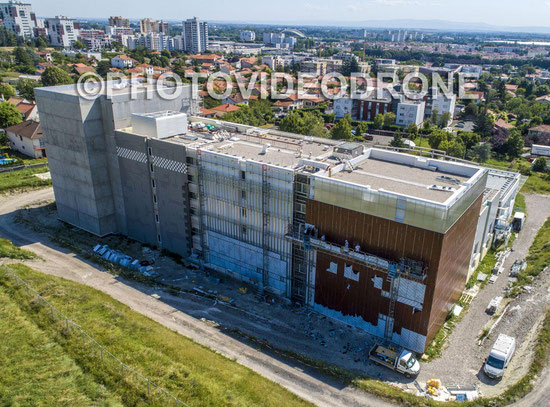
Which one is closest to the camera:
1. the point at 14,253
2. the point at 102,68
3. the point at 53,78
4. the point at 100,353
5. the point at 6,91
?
the point at 100,353

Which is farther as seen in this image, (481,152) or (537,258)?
(481,152)

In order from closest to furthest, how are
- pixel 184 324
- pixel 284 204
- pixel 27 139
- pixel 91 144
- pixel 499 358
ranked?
pixel 499 358 < pixel 184 324 < pixel 284 204 < pixel 91 144 < pixel 27 139

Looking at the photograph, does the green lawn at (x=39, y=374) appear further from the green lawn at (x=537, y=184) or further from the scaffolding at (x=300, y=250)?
the green lawn at (x=537, y=184)

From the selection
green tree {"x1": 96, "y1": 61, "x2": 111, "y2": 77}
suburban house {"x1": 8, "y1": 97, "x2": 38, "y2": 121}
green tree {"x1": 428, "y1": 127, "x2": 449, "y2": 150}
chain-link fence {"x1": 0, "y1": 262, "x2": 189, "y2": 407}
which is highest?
green tree {"x1": 96, "y1": 61, "x2": 111, "y2": 77}

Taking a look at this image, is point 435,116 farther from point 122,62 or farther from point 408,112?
point 122,62

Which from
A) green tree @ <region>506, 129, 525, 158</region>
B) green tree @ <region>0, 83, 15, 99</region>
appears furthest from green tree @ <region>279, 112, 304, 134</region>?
green tree @ <region>0, 83, 15, 99</region>

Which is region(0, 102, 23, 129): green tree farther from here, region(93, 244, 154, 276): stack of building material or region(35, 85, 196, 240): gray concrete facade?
region(93, 244, 154, 276): stack of building material

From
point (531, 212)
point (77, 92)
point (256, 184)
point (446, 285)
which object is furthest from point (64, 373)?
point (531, 212)

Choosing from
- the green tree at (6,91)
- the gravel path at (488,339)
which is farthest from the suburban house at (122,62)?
the gravel path at (488,339)

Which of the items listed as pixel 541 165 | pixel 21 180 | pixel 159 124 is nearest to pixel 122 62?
pixel 21 180
